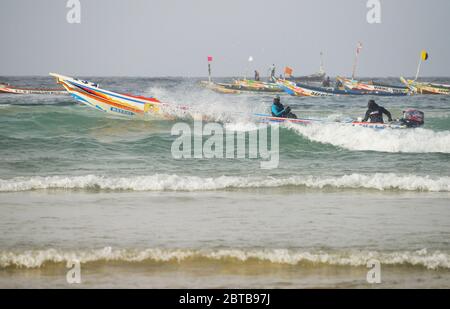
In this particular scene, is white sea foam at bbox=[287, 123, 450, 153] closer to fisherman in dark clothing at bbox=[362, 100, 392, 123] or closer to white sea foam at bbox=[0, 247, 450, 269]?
fisherman in dark clothing at bbox=[362, 100, 392, 123]

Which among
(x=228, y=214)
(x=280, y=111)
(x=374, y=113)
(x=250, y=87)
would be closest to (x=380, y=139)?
(x=374, y=113)

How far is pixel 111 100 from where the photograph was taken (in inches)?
953

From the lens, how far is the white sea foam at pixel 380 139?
18266 millimetres

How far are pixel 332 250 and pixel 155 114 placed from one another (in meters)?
16.7

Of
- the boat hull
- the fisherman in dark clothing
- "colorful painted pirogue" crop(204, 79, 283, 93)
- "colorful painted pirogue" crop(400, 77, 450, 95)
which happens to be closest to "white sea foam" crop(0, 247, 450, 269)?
the boat hull

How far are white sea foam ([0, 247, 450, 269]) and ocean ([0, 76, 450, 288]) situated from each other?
0.02 meters

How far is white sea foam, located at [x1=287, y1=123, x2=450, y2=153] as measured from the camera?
Result: 59.9ft

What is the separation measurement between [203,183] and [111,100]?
12674mm

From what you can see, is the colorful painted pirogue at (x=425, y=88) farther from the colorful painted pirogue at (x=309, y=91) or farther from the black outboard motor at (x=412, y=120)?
the black outboard motor at (x=412, y=120)

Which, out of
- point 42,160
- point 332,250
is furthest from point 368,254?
point 42,160

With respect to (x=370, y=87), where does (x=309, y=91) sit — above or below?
below

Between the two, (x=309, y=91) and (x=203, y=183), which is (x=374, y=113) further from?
(x=309, y=91)

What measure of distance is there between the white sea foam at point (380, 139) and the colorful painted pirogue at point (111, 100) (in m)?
6.83

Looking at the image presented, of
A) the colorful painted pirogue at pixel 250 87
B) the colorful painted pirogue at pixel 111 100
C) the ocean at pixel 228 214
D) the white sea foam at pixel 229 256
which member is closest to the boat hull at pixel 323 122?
the ocean at pixel 228 214
